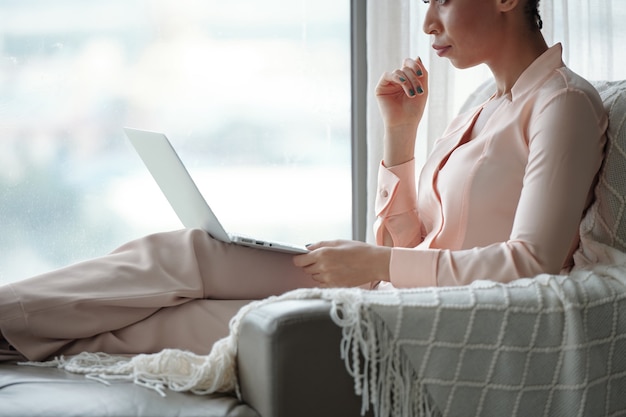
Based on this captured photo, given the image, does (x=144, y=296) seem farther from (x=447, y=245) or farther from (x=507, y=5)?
(x=507, y=5)

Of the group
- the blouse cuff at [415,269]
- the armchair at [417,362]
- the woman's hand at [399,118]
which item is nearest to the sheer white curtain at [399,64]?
the woman's hand at [399,118]

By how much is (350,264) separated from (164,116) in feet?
4.37

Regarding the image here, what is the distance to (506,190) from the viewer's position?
166cm

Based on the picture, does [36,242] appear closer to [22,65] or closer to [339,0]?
[22,65]

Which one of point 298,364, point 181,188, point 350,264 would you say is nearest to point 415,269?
point 350,264

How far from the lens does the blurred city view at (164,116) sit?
253cm

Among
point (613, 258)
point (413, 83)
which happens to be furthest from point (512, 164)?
point (413, 83)

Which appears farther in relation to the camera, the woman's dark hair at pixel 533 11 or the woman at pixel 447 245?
the woman's dark hair at pixel 533 11

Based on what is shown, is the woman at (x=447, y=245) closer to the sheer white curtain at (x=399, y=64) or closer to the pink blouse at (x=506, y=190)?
the pink blouse at (x=506, y=190)

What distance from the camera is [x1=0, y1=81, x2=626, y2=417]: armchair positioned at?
1237 millimetres

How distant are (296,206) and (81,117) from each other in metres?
0.78

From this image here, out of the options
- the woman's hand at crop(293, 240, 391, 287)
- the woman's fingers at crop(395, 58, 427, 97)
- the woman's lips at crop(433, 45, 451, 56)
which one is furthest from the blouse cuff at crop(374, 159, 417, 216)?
the woman's hand at crop(293, 240, 391, 287)

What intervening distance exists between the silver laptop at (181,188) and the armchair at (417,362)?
362 mm

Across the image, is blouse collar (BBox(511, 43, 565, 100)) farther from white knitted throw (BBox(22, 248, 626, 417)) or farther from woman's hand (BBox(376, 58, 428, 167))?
white knitted throw (BBox(22, 248, 626, 417))
